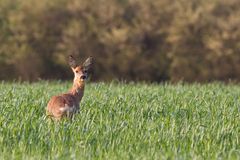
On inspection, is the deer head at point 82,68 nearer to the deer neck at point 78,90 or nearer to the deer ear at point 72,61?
the deer ear at point 72,61

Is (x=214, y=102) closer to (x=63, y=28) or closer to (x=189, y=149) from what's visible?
(x=189, y=149)

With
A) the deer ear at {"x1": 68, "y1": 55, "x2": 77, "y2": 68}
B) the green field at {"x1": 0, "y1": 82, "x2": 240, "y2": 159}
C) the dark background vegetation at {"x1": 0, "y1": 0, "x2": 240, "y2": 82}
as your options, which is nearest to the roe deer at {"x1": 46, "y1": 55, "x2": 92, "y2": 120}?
the deer ear at {"x1": 68, "y1": 55, "x2": 77, "y2": 68}

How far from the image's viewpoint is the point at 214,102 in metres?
13.9

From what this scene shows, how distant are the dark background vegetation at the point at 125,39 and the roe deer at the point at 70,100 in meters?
26.0

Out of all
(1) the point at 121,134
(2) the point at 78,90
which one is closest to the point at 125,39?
(2) the point at 78,90

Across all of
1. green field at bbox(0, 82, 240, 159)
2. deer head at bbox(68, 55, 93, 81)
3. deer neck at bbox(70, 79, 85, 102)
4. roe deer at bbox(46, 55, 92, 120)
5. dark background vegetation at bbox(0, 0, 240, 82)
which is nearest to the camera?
green field at bbox(0, 82, 240, 159)

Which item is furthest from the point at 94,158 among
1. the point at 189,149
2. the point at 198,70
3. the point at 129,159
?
the point at 198,70

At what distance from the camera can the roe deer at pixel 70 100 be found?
10.6 metres

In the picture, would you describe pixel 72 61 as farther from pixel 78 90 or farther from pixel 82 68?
pixel 78 90

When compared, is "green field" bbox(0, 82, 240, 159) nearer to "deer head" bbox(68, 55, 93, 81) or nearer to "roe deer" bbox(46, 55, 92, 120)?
"roe deer" bbox(46, 55, 92, 120)

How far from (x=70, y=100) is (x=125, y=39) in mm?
27402

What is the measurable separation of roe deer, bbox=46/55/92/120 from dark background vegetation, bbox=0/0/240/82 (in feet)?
85.3

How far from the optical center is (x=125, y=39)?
3825cm

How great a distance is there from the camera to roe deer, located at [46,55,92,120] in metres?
10.6
